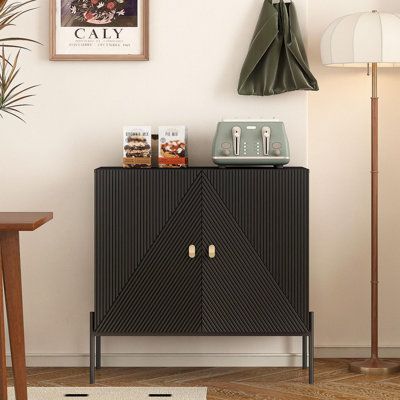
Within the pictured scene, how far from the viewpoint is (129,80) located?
4473 mm

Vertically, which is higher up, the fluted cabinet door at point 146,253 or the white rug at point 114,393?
the fluted cabinet door at point 146,253

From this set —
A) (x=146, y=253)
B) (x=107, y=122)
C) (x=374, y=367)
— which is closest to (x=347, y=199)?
(x=374, y=367)

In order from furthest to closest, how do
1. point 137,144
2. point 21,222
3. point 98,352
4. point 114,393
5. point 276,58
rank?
point 98,352, point 276,58, point 137,144, point 114,393, point 21,222

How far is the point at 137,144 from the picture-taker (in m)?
4.22

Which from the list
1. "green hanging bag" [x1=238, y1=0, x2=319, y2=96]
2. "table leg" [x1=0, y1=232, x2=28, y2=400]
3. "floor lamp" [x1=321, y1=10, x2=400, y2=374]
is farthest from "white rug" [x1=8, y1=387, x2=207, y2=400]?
"green hanging bag" [x1=238, y1=0, x2=319, y2=96]

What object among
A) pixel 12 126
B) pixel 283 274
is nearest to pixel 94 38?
pixel 12 126

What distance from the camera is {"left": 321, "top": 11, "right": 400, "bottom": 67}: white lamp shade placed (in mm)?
4113

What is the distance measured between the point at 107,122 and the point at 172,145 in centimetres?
44

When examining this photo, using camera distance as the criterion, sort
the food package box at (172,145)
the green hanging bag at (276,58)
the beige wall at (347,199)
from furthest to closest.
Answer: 1. the beige wall at (347,199)
2. the green hanging bag at (276,58)
3. the food package box at (172,145)

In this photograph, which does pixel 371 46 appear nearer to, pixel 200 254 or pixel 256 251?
pixel 256 251

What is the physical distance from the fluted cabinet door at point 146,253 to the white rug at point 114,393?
0.27 m

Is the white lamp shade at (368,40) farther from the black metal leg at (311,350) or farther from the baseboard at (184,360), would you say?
the baseboard at (184,360)

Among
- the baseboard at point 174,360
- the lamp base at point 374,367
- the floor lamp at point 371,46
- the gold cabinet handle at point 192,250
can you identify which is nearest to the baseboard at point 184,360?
the baseboard at point 174,360

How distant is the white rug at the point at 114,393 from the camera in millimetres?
3936
